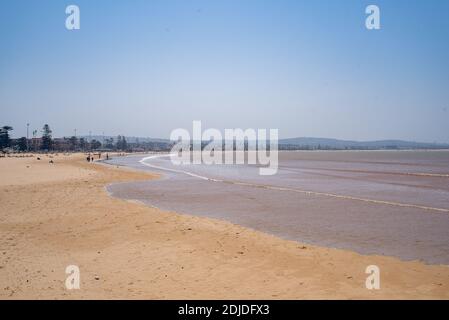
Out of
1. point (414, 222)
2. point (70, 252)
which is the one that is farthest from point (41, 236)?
point (414, 222)

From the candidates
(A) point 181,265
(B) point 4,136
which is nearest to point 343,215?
(A) point 181,265

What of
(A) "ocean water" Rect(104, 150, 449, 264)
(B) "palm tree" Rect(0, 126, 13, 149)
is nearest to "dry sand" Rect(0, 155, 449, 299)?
(A) "ocean water" Rect(104, 150, 449, 264)

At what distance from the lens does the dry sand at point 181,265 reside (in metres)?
6.53

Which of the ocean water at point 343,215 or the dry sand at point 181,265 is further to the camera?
the ocean water at point 343,215

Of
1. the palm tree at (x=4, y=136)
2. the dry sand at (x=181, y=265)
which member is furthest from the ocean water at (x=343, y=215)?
the palm tree at (x=4, y=136)

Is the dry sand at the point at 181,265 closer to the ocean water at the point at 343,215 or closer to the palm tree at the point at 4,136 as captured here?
the ocean water at the point at 343,215

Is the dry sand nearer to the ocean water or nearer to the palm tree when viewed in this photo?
the ocean water

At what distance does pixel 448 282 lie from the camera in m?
7.25

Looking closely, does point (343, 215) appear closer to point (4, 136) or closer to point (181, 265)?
point (181, 265)

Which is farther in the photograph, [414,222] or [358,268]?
[414,222]
